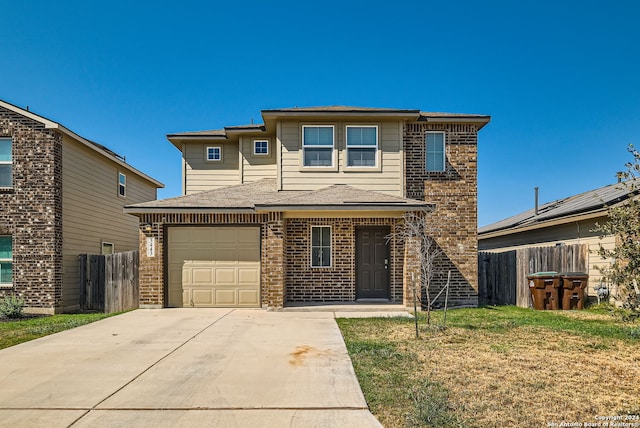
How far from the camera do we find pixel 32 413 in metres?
4.59

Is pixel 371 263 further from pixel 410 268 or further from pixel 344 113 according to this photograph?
pixel 344 113

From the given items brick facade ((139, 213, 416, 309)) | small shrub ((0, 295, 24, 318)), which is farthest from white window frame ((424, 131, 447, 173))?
small shrub ((0, 295, 24, 318))

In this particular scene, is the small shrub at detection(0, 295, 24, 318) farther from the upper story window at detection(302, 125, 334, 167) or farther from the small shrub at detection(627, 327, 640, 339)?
the small shrub at detection(627, 327, 640, 339)

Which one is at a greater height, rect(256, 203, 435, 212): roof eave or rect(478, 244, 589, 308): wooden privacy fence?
rect(256, 203, 435, 212): roof eave

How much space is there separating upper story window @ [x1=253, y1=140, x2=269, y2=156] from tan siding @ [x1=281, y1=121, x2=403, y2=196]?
190 cm

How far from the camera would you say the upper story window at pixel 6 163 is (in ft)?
42.2

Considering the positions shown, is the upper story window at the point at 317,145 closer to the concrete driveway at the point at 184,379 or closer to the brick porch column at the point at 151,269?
the brick porch column at the point at 151,269

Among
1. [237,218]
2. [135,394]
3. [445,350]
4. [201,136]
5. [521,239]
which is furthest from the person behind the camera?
[521,239]

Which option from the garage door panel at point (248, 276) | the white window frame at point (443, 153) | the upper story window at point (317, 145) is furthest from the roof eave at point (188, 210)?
the white window frame at point (443, 153)

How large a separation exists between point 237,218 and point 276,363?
6.27 metres

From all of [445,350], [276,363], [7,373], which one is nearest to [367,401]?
[276,363]

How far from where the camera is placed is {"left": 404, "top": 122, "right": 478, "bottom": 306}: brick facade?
13.0 m

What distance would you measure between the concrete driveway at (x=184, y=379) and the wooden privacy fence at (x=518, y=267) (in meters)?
7.51

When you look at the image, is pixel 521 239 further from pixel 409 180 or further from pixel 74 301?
pixel 74 301
